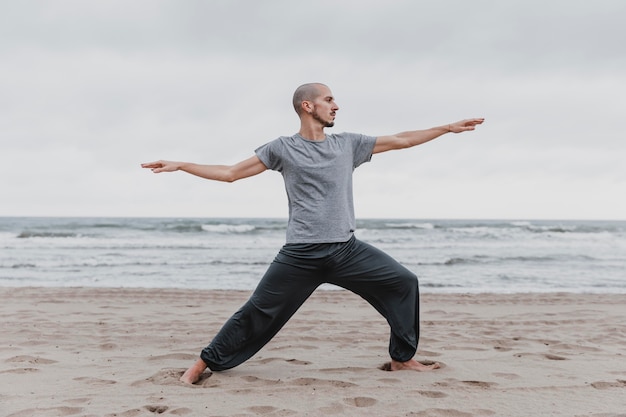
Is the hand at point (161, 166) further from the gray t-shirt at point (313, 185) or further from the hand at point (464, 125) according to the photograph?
the hand at point (464, 125)

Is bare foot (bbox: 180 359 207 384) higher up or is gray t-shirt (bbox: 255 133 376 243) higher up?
gray t-shirt (bbox: 255 133 376 243)

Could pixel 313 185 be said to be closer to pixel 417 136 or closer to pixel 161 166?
pixel 417 136

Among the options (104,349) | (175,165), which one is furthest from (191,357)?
(175,165)

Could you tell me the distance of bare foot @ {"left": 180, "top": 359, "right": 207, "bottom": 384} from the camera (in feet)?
14.3

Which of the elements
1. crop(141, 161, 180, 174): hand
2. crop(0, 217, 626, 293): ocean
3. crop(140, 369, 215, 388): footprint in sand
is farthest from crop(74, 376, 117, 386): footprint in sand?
crop(0, 217, 626, 293): ocean

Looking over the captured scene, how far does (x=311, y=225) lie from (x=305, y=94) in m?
0.92

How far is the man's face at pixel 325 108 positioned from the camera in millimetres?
4305

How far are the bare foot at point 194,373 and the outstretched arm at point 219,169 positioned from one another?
4.46 feet

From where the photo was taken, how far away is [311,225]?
4.28m

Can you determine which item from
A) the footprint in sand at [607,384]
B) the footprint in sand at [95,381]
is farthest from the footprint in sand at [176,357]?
the footprint in sand at [607,384]

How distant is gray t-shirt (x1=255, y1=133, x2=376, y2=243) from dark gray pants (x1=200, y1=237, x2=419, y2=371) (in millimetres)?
100

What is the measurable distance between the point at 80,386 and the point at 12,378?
64 centimetres

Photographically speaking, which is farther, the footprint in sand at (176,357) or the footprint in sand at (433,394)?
the footprint in sand at (176,357)

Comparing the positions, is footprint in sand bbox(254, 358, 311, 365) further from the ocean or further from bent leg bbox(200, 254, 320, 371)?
the ocean
